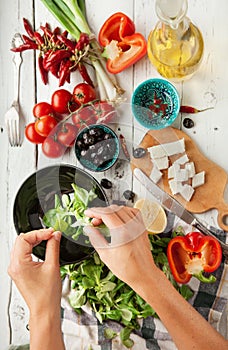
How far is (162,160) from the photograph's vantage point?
1405 millimetres

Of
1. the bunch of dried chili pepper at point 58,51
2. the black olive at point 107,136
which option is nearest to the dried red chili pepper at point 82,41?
the bunch of dried chili pepper at point 58,51

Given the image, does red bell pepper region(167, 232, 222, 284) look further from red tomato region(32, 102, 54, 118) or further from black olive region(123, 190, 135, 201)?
red tomato region(32, 102, 54, 118)

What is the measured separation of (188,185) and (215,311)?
29 cm

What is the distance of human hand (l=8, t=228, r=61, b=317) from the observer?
1.09 meters

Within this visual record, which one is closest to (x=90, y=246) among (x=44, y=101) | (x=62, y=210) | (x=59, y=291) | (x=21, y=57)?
(x=62, y=210)

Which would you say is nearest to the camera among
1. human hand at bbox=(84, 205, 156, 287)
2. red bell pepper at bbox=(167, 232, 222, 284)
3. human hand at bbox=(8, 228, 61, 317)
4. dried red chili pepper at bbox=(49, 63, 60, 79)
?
human hand at bbox=(8, 228, 61, 317)

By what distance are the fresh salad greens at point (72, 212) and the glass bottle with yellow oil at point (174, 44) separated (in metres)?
0.33

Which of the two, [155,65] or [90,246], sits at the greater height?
[155,65]

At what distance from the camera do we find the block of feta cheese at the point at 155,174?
140cm

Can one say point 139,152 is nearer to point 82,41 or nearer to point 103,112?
point 103,112

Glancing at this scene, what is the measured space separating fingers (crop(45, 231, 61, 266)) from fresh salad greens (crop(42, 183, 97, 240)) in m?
0.16

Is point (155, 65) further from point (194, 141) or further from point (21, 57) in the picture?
point (21, 57)

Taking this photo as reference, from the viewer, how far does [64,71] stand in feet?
4.72

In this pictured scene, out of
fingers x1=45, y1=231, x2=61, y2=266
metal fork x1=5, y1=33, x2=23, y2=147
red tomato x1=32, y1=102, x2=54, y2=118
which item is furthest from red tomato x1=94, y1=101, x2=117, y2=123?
fingers x1=45, y1=231, x2=61, y2=266
